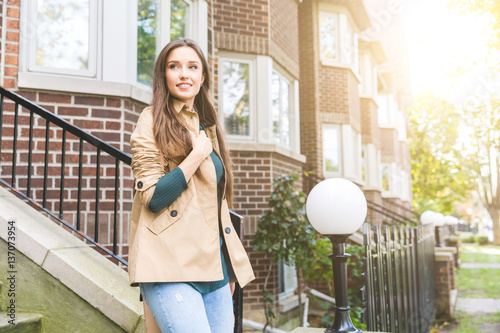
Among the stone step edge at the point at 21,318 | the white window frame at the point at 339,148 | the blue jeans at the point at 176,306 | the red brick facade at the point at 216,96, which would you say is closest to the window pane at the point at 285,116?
the red brick facade at the point at 216,96

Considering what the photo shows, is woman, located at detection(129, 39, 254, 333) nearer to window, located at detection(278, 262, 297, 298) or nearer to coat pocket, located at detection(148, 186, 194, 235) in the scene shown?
coat pocket, located at detection(148, 186, 194, 235)

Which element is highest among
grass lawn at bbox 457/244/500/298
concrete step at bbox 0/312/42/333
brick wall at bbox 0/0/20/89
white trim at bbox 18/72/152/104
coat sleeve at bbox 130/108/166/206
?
brick wall at bbox 0/0/20/89

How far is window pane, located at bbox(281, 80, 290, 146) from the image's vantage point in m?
7.61

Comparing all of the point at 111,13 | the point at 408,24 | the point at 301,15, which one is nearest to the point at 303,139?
the point at 301,15

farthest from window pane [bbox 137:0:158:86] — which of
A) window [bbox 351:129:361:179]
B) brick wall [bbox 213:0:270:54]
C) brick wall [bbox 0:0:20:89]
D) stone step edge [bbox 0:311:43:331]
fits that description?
window [bbox 351:129:361:179]

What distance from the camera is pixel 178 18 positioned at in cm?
539

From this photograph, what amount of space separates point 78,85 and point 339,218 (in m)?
2.66

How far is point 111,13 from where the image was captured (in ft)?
14.1

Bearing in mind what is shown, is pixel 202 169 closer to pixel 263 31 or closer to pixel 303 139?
pixel 263 31

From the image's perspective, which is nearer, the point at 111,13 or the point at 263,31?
the point at 111,13

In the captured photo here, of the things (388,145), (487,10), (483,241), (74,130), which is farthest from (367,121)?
(483,241)

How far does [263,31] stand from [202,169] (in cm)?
531

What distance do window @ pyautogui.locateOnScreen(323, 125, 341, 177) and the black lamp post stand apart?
8.03m

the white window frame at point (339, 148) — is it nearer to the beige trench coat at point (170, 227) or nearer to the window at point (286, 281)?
the window at point (286, 281)
